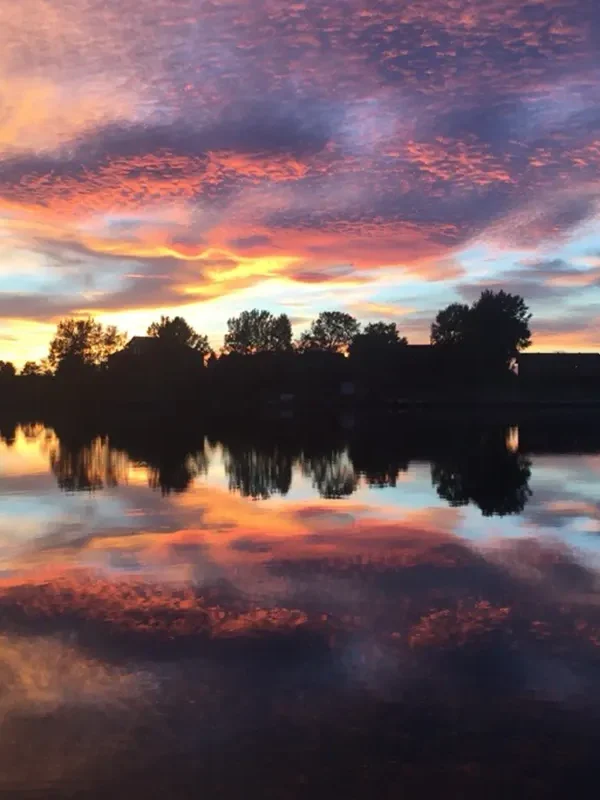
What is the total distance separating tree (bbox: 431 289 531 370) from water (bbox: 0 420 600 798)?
333 ft

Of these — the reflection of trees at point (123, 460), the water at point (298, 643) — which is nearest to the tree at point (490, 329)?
the reflection of trees at point (123, 460)

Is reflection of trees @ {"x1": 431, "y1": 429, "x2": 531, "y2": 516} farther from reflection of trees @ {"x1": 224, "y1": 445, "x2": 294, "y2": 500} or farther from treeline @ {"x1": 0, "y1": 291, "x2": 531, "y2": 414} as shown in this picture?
treeline @ {"x1": 0, "y1": 291, "x2": 531, "y2": 414}

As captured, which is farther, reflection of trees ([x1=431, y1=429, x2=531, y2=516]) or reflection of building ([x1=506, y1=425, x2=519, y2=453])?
reflection of building ([x1=506, y1=425, x2=519, y2=453])

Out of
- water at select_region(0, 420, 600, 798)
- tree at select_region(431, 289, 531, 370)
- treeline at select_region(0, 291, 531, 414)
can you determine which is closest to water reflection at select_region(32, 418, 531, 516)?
water at select_region(0, 420, 600, 798)

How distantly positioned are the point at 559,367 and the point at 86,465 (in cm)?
11164

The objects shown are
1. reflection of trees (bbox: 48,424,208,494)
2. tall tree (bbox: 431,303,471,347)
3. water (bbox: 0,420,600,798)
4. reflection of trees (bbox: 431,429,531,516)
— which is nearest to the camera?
water (bbox: 0,420,600,798)

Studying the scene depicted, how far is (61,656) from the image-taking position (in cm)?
979

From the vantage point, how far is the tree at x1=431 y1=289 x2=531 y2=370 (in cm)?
12194

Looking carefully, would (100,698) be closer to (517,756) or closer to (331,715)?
(331,715)

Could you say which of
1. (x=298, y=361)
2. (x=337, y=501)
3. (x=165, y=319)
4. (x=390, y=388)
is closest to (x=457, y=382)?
(x=390, y=388)

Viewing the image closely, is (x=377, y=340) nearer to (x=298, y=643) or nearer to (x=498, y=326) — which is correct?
(x=498, y=326)

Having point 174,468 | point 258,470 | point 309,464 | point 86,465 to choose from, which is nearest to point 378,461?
point 309,464

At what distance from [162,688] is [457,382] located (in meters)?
108

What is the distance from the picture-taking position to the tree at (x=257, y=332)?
566 ft
